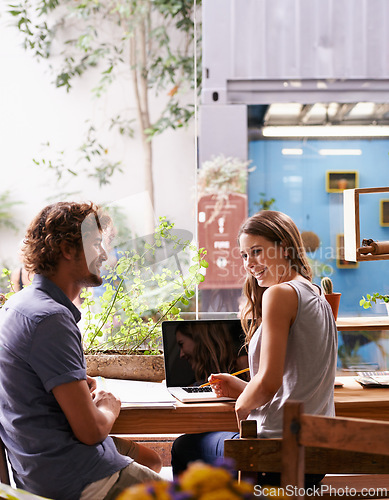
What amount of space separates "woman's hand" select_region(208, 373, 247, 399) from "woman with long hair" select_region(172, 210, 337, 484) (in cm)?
18

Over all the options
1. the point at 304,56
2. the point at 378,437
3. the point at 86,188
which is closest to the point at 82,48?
the point at 86,188

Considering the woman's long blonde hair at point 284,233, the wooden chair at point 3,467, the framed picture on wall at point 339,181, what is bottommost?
the wooden chair at point 3,467

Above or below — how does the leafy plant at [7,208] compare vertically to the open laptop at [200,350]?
above

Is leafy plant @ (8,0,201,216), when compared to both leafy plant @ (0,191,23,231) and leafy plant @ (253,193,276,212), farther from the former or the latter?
leafy plant @ (253,193,276,212)

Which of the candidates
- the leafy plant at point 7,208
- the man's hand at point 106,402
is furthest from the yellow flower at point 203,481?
the leafy plant at point 7,208

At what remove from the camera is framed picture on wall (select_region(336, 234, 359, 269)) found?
279cm

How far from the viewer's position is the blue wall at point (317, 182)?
280 cm

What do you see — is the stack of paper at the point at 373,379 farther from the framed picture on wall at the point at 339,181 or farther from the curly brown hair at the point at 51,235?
the curly brown hair at the point at 51,235

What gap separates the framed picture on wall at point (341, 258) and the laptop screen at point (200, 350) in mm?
719

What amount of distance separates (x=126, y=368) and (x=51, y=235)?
34.1 inches

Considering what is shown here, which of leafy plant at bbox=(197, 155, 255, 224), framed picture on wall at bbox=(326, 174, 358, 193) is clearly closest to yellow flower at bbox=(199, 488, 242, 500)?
leafy plant at bbox=(197, 155, 255, 224)

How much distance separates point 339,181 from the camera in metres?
2.82

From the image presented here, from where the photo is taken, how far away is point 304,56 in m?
2.80

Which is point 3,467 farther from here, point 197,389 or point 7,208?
point 7,208
